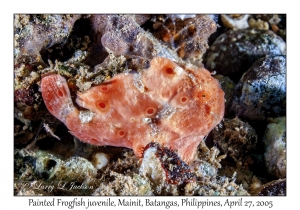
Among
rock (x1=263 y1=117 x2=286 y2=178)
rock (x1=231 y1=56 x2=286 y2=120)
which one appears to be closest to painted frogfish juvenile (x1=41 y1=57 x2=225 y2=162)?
rock (x1=263 y1=117 x2=286 y2=178)

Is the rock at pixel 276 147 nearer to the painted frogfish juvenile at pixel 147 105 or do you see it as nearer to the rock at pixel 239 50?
the rock at pixel 239 50

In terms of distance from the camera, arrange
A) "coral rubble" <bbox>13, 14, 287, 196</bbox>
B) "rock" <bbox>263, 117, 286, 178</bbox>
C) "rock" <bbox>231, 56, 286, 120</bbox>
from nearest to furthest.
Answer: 1. "coral rubble" <bbox>13, 14, 287, 196</bbox>
2. "rock" <bbox>263, 117, 286, 178</bbox>
3. "rock" <bbox>231, 56, 286, 120</bbox>

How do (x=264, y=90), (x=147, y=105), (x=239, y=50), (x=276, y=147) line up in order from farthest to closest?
(x=239, y=50)
(x=264, y=90)
(x=276, y=147)
(x=147, y=105)

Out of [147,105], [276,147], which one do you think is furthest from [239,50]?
[147,105]

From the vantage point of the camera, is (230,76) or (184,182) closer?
(184,182)

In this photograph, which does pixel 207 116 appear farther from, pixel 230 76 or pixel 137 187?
pixel 230 76

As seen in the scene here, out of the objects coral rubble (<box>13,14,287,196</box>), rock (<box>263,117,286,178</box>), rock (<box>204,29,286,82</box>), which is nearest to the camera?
coral rubble (<box>13,14,287,196</box>)

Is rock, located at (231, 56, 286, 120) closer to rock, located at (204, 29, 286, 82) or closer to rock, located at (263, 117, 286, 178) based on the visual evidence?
rock, located at (263, 117, 286, 178)

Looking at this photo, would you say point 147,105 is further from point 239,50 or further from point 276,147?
point 239,50
